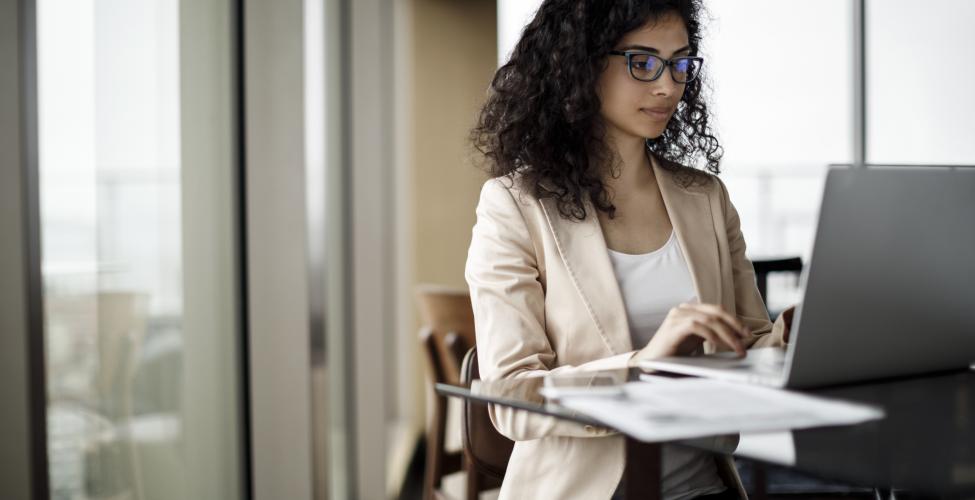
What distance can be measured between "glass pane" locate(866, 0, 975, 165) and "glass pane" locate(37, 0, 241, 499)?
3795 millimetres

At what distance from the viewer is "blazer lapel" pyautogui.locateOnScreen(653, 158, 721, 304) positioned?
1688mm

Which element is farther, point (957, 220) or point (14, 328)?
point (14, 328)

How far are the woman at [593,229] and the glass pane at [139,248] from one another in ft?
2.26

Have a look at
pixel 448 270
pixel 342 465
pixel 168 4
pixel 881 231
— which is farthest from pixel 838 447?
pixel 448 270

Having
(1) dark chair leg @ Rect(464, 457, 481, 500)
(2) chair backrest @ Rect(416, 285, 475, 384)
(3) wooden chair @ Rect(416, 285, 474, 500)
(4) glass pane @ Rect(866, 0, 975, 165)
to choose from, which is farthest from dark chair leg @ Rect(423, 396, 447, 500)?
(4) glass pane @ Rect(866, 0, 975, 165)

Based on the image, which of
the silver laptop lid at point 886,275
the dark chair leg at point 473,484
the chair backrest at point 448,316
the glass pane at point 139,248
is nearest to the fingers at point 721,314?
the silver laptop lid at point 886,275

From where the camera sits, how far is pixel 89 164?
1.61 m

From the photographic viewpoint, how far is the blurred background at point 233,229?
150cm

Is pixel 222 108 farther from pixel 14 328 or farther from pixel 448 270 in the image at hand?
pixel 448 270

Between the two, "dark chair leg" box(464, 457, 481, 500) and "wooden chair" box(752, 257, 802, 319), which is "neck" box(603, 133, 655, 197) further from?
"dark chair leg" box(464, 457, 481, 500)

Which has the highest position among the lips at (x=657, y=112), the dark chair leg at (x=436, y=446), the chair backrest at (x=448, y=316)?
the lips at (x=657, y=112)

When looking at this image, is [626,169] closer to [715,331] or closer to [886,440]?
[715,331]

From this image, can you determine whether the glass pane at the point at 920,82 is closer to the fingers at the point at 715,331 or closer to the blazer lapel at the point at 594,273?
the blazer lapel at the point at 594,273

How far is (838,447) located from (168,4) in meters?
1.63
